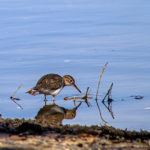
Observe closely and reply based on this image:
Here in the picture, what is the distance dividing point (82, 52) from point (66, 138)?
858 centimetres

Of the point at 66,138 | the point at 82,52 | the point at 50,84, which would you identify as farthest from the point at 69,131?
the point at 82,52

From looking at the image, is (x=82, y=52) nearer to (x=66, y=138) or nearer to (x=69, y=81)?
(x=69, y=81)

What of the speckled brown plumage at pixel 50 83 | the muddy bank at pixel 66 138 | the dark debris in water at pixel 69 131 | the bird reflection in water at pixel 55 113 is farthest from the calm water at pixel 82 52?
the muddy bank at pixel 66 138

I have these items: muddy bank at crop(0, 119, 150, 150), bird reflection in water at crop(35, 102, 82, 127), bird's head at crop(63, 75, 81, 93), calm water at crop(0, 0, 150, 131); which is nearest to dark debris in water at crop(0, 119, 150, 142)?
muddy bank at crop(0, 119, 150, 150)

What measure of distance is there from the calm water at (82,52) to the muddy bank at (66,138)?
1.92 m

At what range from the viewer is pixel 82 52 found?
1600cm

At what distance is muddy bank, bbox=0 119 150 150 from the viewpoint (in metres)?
7.07

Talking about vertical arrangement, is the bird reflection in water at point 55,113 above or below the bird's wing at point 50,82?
below

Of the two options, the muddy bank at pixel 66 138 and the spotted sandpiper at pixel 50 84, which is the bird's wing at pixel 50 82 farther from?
the muddy bank at pixel 66 138

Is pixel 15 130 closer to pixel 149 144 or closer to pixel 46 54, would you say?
pixel 149 144

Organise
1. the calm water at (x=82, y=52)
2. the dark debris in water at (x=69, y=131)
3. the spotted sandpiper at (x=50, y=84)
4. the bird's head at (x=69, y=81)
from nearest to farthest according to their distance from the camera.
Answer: the dark debris in water at (x=69, y=131) → the calm water at (x=82, y=52) → the spotted sandpiper at (x=50, y=84) → the bird's head at (x=69, y=81)

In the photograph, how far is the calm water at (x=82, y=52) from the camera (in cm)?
1161

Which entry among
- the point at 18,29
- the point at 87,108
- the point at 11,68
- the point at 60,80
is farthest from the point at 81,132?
the point at 18,29

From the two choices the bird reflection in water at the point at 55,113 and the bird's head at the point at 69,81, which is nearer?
the bird reflection in water at the point at 55,113
